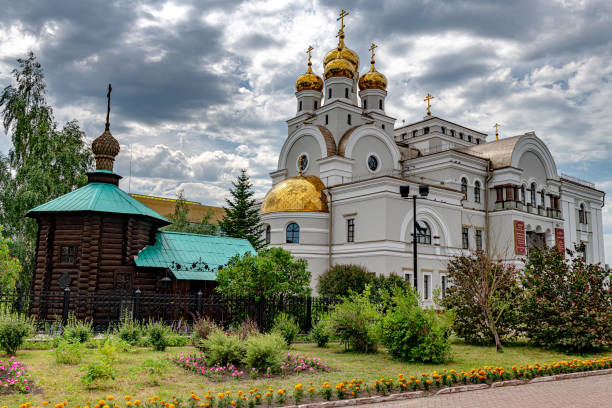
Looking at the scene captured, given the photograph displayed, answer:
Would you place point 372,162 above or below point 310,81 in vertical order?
below

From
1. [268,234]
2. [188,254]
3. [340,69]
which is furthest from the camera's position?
[340,69]

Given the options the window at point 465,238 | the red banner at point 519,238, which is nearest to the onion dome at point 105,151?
the window at point 465,238

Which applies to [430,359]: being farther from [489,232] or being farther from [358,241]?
[489,232]

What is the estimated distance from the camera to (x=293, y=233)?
29891 millimetres

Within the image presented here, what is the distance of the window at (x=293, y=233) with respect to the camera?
97.7 ft

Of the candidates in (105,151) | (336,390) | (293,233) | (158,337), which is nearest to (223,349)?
(336,390)

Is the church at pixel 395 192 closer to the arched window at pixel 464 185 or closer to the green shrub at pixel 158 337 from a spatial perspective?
the arched window at pixel 464 185

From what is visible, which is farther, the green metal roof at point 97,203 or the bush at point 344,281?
the bush at point 344,281

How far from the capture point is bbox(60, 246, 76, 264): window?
17109mm

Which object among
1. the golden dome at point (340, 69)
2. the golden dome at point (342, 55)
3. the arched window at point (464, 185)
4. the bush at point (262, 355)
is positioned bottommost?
the bush at point (262, 355)

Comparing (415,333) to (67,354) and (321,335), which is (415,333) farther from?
(67,354)

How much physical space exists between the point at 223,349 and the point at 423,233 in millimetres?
21862

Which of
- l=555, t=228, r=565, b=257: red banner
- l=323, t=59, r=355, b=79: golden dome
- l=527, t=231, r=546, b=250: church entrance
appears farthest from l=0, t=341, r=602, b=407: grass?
l=323, t=59, r=355, b=79: golden dome

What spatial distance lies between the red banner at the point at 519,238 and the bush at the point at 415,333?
78.6 feet
